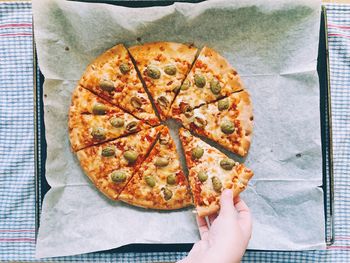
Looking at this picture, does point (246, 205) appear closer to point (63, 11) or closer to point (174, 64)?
point (174, 64)

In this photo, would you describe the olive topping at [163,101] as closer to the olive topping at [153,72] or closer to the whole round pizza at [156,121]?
the whole round pizza at [156,121]

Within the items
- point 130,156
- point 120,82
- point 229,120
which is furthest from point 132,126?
point 229,120

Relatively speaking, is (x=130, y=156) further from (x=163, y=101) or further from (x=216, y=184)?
(x=216, y=184)

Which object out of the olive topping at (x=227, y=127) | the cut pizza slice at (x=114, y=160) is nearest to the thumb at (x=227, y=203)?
the olive topping at (x=227, y=127)

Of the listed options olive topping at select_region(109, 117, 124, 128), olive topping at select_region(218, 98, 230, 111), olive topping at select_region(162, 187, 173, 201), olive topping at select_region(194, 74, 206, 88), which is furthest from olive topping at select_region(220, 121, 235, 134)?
olive topping at select_region(109, 117, 124, 128)

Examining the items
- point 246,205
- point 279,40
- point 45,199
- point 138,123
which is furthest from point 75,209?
point 279,40

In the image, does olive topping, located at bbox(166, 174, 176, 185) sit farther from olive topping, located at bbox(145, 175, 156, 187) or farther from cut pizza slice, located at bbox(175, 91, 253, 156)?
cut pizza slice, located at bbox(175, 91, 253, 156)
